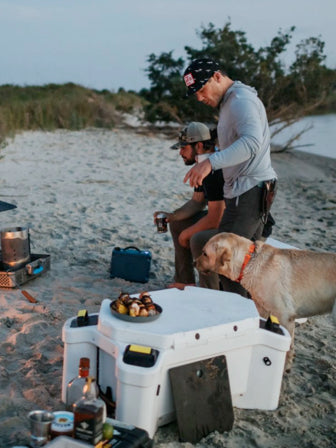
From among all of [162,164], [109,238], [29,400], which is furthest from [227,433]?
[162,164]

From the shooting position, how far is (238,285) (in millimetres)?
4078

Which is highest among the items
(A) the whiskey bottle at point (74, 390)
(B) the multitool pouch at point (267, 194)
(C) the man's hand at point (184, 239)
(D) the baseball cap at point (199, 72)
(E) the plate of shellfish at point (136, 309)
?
(D) the baseball cap at point (199, 72)

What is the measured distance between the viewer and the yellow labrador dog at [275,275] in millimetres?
3789

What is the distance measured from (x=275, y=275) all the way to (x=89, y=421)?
A: 74.8 inches

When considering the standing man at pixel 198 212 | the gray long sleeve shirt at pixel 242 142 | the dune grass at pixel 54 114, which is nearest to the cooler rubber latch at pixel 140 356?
the gray long sleeve shirt at pixel 242 142

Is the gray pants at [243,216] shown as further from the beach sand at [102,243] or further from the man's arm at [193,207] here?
the beach sand at [102,243]

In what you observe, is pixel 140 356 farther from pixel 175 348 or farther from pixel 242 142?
pixel 242 142

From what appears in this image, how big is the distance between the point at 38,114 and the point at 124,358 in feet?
47.5

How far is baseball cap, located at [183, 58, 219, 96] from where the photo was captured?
3.88m

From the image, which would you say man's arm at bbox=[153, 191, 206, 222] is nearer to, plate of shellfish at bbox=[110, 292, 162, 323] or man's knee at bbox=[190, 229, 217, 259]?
man's knee at bbox=[190, 229, 217, 259]

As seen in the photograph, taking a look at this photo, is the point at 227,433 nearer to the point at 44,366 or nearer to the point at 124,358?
the point at 124,358

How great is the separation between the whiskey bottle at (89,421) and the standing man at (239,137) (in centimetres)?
179

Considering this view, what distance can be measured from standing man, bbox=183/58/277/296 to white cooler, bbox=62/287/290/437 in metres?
0.85

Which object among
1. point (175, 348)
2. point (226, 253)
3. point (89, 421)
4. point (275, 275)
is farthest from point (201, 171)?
point (89, 421)
